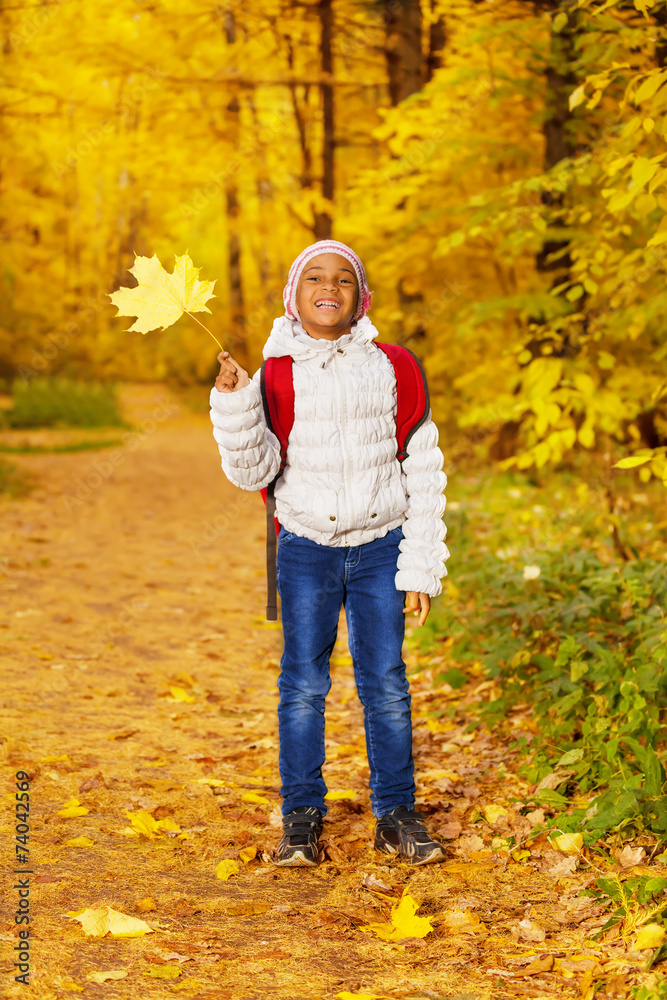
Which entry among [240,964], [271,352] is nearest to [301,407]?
[271,352]

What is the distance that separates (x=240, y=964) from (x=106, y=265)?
36492 millimetres

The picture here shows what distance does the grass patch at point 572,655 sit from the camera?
3.18 meters

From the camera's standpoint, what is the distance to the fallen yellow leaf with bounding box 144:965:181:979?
2297 millimetres

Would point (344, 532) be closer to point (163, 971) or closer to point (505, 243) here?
point (163, 971)

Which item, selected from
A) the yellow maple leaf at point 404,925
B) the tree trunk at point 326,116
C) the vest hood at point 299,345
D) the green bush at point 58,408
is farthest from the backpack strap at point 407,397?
the green bush at point 58,408

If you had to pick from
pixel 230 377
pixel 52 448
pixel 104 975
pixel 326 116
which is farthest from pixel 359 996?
pixel 52 448

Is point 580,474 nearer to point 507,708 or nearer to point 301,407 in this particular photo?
point 507,708

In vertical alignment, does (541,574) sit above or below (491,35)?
below

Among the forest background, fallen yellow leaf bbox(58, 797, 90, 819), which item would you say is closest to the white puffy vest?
the forest background

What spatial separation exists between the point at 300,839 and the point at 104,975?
0.89 meters

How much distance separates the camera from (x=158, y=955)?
2396 mm

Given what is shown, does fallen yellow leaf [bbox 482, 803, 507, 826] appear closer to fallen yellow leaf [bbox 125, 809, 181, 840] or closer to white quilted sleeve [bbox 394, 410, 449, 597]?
white quilted sleeve [bbox 394, 410, 449, 597]

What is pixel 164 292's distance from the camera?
2746 mm

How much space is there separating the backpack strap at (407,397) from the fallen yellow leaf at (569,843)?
4.40 feet
